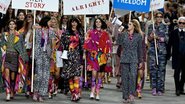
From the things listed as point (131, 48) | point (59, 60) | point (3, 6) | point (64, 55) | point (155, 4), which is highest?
point (155, 4)

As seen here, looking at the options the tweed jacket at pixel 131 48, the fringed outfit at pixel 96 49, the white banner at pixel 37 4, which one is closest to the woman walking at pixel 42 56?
the white banner at pixel 37 4

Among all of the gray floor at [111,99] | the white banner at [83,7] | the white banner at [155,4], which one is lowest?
the gray floor at [111,99]

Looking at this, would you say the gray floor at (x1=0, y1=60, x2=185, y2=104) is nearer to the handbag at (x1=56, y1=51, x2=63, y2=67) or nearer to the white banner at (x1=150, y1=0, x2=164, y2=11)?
the handbag at (x1=56, y1=51, x2=63, y2=67)

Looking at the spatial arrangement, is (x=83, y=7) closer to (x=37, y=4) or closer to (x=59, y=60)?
(x=37, y=4)

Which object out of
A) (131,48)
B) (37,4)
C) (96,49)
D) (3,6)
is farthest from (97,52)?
(3,6)

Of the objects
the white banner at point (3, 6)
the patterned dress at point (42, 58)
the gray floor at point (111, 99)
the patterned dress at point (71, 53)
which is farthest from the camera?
the white banner at point (3, 6)

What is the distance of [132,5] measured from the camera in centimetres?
1391

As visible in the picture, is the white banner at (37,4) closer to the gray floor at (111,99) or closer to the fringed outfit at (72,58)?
the fringed outfit at (72,58)

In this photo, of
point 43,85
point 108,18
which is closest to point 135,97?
point 43,85

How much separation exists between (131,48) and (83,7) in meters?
1.58

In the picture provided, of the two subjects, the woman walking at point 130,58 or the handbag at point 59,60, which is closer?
the woman walking at point 130,58

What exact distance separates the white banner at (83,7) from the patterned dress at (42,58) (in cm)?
82

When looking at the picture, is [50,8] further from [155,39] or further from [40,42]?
[155,39]

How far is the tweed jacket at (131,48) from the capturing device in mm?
13242
